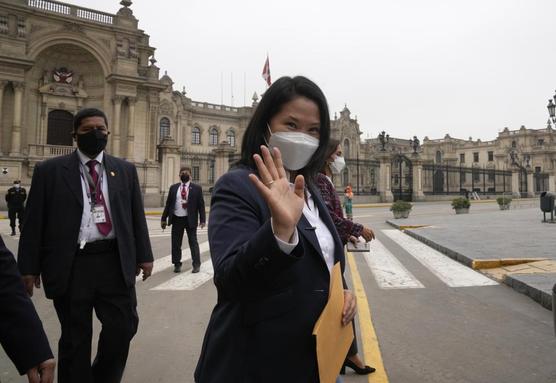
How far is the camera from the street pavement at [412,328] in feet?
10.7

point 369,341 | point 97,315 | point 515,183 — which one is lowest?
point 369,341

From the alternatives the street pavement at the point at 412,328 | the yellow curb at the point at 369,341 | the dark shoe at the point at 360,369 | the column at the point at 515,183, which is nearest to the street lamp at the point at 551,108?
the street pavement at the point at 412,328

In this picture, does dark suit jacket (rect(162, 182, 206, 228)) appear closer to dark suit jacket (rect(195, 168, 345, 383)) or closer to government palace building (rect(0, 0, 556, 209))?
dark suit jacket (rect(195, 168, 345, 383))

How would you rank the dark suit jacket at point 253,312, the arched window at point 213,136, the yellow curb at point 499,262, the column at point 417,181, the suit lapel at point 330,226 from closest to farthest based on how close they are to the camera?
the dark suit jacket at point 253,312 < the suit lapel at point 330,226 < the yellow curb at point 499,262 < the column at point 417,181 < the arched window at point 213,136

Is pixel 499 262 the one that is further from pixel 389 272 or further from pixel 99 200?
pixel 99 200

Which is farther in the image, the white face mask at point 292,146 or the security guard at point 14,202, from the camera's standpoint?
the security guard at point 14,202

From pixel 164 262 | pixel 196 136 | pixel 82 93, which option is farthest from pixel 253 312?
pixel 196 136

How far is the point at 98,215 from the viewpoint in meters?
2.92

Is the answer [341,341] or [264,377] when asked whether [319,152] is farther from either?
[264,377]

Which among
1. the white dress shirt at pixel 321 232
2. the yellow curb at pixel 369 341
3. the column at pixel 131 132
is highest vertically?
the column at pixel 131 132

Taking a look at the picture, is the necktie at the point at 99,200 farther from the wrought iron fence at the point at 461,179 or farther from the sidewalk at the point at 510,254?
the wrought iron fence at the point at 461,179

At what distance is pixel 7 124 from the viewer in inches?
1061

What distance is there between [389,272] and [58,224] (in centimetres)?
580

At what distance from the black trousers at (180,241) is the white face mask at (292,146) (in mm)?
6149
